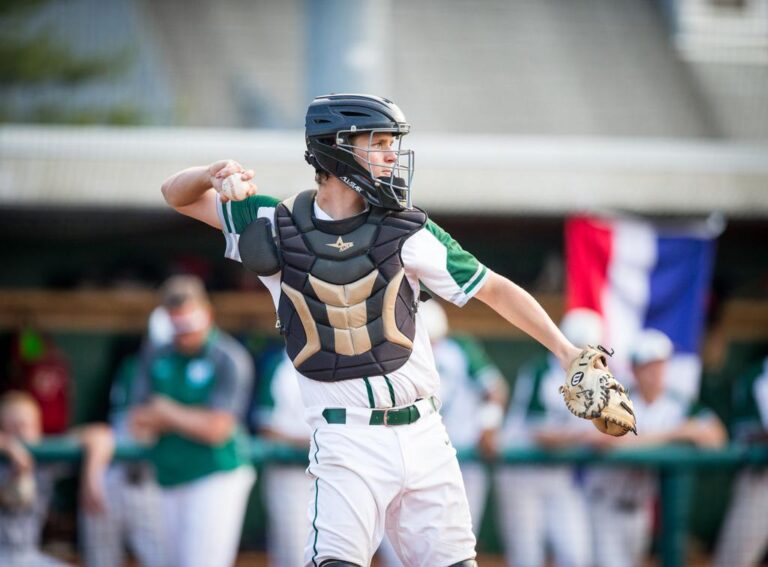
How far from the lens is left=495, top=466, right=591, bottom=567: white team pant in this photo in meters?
7.01

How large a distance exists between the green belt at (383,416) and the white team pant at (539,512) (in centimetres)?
337

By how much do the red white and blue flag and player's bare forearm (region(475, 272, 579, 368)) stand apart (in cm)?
366

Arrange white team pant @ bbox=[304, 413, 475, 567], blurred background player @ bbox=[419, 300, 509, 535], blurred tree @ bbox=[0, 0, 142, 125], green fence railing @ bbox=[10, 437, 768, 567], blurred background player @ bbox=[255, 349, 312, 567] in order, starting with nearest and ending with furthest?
1. white team pant @ bbox=[304, 413, 475, 567]
2. green fence railing @ bbox=[10, 437, 768, 567]
3. blurred background player @ bbox=[255, 349, 312, 567]
4. blurred background player @ bbox=[419, 300, 509, 535]
5. blurred tree @ bbox=[0, 0, 142, 125]

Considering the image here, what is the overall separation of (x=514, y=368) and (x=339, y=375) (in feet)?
18.5

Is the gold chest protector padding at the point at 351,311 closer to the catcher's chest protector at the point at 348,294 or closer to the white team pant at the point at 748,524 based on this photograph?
the catcher's chest protector at the point at 348,294

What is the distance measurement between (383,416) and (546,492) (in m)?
3.55

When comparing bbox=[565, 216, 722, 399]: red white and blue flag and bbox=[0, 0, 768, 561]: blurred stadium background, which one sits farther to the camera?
bbox=[0, 0, 768, 561]: blurred stadium background

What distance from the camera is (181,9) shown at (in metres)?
9.57

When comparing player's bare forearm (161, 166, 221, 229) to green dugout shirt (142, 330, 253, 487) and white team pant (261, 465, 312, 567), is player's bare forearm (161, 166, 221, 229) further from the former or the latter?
→ white team pant (261, 465, 312, 567)

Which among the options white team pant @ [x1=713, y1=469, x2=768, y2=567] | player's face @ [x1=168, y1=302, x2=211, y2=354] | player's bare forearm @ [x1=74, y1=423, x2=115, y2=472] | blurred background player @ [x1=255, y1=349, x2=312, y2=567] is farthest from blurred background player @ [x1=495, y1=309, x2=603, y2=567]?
player's bare forearm @ [x1=74, y1=423, x2=115, y2=472]

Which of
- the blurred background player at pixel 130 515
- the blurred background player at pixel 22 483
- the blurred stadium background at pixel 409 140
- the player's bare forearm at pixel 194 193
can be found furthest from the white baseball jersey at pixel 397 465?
the blurred stadium background at pixel 409 140

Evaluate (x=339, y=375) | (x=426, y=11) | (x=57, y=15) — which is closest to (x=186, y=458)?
(x=339, y=375)

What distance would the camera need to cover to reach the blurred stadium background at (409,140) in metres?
8.09

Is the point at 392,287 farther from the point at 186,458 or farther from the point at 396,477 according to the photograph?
the point at 186,458
